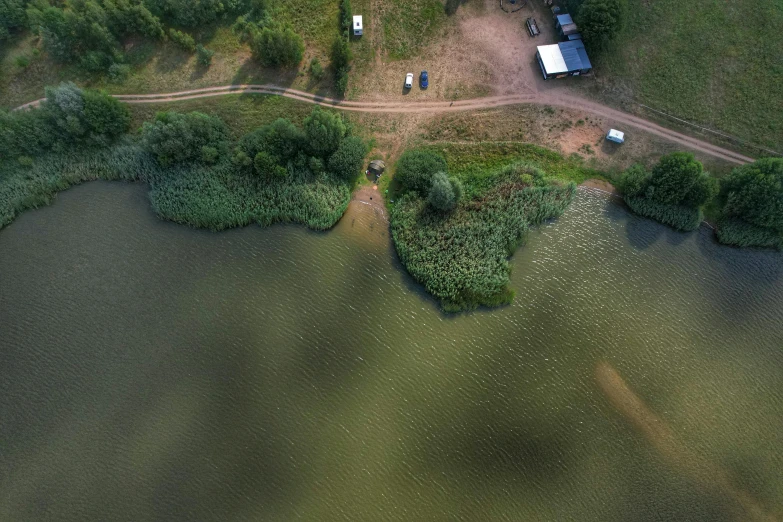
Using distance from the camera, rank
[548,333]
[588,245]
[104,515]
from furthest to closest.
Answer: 1. [588,245]
2. [548,333]
3. [104,515]

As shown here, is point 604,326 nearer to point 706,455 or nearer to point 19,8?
point 706,455

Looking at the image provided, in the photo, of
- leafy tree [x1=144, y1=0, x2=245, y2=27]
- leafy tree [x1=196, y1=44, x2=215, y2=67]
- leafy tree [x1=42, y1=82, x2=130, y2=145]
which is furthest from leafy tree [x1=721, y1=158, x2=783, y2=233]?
leafy tree [x1=42, y1=82, x2=130, y2=145]

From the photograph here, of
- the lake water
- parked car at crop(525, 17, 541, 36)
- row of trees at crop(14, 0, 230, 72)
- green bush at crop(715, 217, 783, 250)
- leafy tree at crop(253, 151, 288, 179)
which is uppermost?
row of trees at crop(14, 0, 230, 72)

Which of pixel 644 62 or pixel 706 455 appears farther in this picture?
pixel 644 62

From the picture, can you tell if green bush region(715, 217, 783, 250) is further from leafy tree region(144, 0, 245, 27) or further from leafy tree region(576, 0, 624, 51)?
leafy tree region(144, 0, 245, 27)

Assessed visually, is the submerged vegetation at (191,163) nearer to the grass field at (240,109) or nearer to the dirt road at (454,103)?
the grass field at (240,109)

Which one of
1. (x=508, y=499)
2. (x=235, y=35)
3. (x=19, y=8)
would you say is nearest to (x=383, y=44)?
(x=235, y=35)
